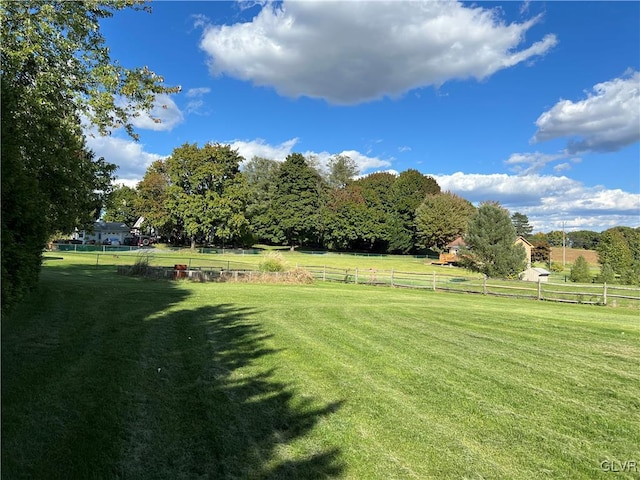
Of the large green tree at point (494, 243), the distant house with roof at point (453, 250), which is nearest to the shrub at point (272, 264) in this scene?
the large green tree at point (494, 243)

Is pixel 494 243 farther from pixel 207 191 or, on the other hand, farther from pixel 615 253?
pixel 207 191

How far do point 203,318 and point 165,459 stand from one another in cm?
724

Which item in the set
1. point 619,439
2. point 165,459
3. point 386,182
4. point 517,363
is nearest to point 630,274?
point 517,363

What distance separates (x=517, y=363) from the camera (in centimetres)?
702

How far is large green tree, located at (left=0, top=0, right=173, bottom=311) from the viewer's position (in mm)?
5715

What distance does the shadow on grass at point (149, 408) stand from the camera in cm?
349

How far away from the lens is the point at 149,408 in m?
4.62

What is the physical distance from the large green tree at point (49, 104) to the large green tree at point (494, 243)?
31.5 metres

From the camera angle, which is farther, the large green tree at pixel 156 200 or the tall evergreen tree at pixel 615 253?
the large green tree at pixel 156 200

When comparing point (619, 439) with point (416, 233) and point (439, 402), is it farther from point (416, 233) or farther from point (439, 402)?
point (416, 233)

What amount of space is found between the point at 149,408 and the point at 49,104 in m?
8.03

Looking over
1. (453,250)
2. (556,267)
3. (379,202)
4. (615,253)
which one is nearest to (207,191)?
(379,202)

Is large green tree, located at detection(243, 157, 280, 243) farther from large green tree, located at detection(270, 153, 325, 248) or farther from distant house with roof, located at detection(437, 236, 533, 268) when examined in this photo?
distant house with roof, located at detection(437, 236, 533, 268)

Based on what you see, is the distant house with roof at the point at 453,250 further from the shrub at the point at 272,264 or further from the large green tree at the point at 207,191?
the shrub at the point at 272,264
